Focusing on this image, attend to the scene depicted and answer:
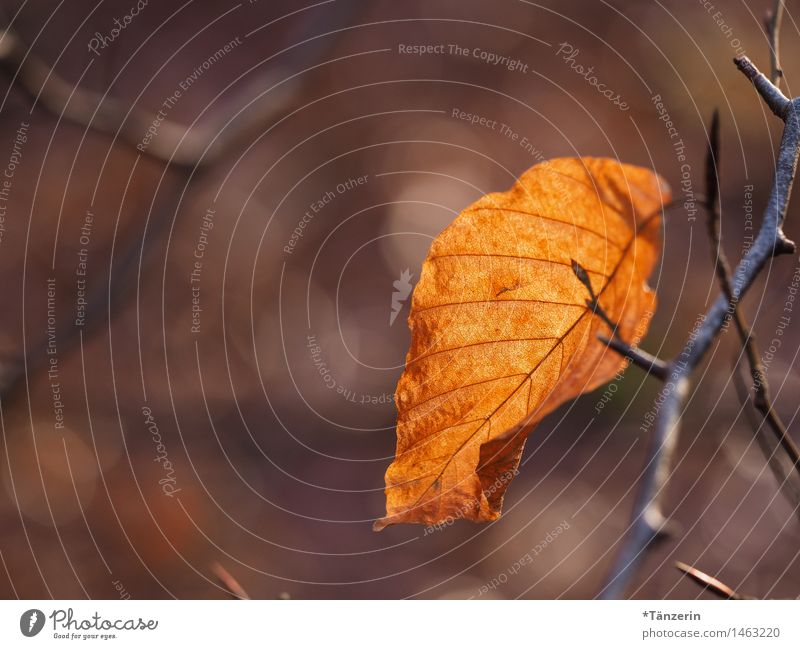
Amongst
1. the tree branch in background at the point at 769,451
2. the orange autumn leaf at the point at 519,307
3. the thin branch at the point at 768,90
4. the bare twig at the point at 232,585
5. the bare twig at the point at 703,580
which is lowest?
the bare twig at the point at 232,585

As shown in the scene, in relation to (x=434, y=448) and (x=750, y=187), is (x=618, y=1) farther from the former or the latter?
(x=434, y=448)

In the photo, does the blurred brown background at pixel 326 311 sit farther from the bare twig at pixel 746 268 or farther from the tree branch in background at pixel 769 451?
the bare twig at pixel 746 268

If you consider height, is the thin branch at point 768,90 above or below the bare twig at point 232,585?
above

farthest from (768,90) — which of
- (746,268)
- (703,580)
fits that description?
(703,580)

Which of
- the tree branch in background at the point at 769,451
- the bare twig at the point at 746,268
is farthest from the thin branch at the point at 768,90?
the tree branch in background at the point at 769,451

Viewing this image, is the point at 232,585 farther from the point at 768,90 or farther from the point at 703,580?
the point at 768,90

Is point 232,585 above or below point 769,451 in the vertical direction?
below

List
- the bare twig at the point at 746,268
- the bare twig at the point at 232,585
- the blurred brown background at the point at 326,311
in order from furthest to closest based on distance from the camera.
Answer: the blurred brown background at the point at 326,311, the bare twig at the point at 232,585, the bare twig at the point at 746,268
